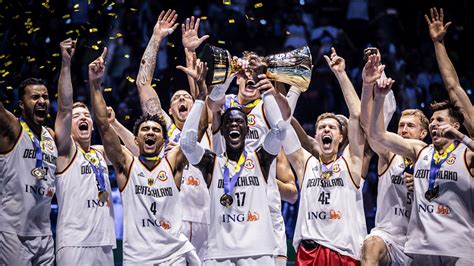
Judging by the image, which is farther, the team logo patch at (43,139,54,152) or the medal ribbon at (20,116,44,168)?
the team logo patch at (43,139,54,152)

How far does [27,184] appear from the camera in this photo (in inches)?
278

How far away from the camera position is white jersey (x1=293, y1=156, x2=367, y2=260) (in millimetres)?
7441

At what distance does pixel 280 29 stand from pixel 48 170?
5.85m

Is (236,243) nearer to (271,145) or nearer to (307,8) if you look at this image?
(271,145)

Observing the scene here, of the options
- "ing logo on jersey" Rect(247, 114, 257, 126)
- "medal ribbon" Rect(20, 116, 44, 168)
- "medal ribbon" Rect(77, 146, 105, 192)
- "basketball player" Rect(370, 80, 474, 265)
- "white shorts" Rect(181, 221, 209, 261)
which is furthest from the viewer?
"white shorts" Rect(181, 221, 209, 261)

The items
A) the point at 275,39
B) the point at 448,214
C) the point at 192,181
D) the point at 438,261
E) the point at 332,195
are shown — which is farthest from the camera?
the point at 275,39

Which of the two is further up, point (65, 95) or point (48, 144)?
point (65, 95)

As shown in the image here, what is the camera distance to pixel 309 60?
6.99 m

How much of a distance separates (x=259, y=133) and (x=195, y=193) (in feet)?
2.88

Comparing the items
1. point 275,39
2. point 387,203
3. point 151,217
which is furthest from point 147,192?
point 275,39

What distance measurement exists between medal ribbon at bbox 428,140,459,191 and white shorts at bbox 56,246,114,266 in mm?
2855

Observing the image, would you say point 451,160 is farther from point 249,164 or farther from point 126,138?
point 126,138

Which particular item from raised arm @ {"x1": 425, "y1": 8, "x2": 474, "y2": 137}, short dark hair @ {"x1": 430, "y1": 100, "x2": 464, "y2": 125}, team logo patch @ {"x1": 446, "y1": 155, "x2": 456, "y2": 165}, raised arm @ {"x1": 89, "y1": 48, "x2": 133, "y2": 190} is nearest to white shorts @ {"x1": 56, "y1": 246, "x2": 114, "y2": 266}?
raised arm @ {"x1": 89, "y1": 48, "x2": 133, "y2": 190}

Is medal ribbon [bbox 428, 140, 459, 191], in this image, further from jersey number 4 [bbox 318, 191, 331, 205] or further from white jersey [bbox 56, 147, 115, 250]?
white jersey [bbox 56, 147, 115, 250]
